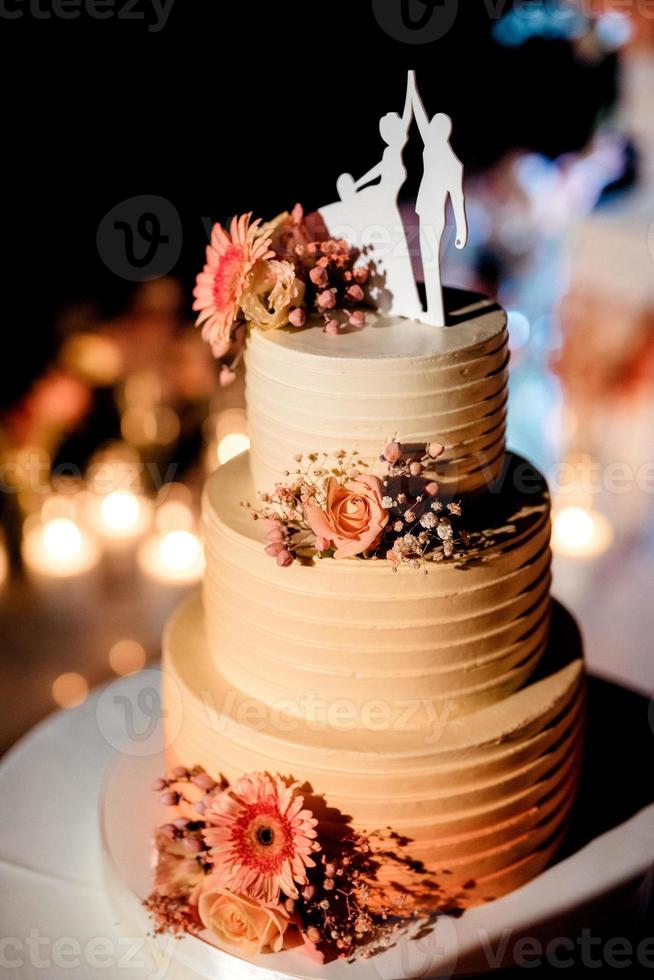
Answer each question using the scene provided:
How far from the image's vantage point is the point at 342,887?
7.95ft

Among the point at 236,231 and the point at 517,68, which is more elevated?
the point at 236,231

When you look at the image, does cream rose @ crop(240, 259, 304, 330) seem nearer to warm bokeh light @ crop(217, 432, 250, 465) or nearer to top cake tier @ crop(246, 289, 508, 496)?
top cake tier @ crop(246, 289, 508, 496)

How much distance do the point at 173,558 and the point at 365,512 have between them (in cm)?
326

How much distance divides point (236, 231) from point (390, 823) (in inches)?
58.3

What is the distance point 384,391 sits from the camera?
2.28 m

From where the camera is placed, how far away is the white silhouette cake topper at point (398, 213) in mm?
2326

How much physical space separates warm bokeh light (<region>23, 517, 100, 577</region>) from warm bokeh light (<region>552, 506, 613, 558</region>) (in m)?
2.52

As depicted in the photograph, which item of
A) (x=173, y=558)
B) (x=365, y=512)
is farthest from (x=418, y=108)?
(x=173, y=558)

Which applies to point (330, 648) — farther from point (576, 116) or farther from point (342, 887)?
point (576, 116)

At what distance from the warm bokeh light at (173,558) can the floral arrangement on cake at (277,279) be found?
2803 millimetres

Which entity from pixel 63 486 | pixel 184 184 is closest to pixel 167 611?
pixel 63 486

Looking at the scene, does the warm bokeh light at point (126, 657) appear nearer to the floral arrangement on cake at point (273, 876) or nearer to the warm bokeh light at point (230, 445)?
the warm bokeh light at point (230, 445)
